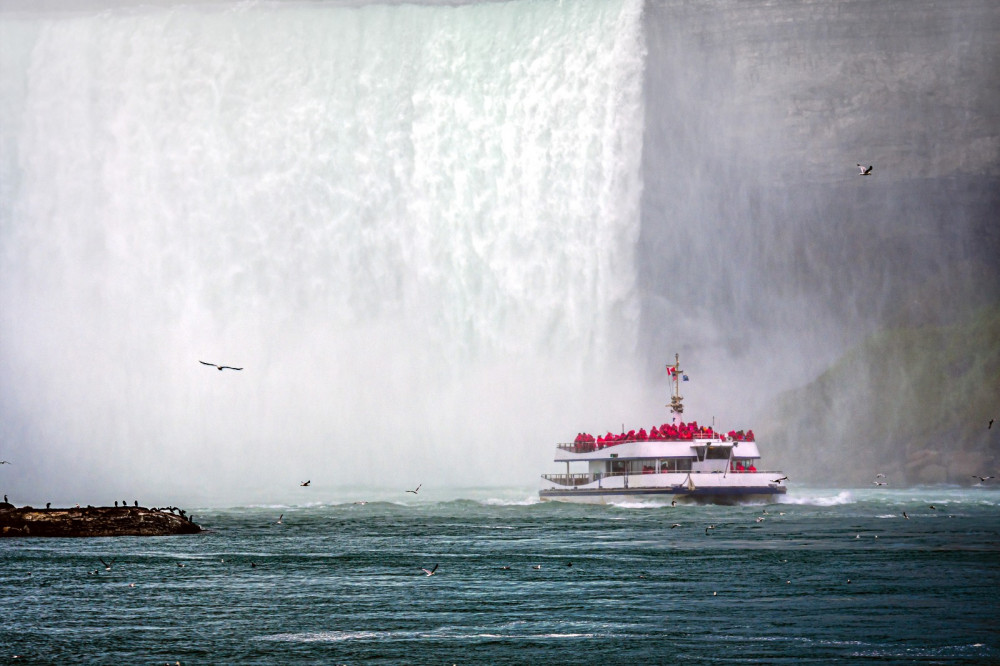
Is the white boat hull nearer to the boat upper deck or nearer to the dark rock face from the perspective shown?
the boat upper deck

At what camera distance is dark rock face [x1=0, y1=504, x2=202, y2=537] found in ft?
271

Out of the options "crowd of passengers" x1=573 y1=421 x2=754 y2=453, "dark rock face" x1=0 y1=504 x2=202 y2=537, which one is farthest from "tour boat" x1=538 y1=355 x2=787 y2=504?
"dark rock face" x1=0 y1=504 x2=202 y2=537

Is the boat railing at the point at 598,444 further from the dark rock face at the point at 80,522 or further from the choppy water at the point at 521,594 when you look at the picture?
the dark rock face at the point at 80,522

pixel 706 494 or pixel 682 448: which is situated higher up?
pixel 682 448

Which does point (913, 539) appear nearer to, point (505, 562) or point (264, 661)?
point (505, 562)

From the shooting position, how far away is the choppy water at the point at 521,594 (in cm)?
3806

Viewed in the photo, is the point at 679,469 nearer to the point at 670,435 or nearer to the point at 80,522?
the point at 670,435

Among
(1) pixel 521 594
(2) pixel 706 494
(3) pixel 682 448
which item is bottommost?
(1) pixel 521 594

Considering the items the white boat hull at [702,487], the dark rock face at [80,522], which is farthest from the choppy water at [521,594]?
the white boat hull at [702,487]

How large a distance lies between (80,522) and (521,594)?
143 feet

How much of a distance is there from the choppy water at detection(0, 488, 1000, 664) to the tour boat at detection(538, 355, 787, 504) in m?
11.0

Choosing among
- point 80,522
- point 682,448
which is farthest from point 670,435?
point 80,522

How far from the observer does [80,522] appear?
83.7 metres

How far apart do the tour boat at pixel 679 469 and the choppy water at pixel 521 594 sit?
11043mm
